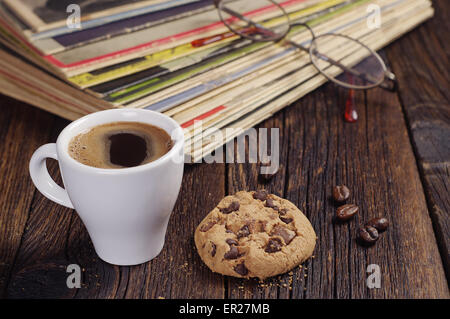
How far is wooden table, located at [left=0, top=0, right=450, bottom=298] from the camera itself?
104cm

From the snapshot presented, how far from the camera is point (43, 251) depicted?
3.65 ft

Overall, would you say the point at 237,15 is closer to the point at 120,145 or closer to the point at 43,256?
the point at 120,145

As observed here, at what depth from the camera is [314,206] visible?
1245 mm

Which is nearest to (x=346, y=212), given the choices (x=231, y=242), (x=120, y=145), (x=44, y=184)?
(x=231, y=242)

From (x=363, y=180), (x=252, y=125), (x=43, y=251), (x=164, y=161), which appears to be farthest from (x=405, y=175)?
(x=43, y=251)

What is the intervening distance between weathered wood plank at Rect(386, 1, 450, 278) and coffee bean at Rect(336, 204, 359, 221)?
0.60 feet

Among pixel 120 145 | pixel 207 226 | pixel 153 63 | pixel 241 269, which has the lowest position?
pixel 241 269

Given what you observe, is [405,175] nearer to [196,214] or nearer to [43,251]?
[196,214]

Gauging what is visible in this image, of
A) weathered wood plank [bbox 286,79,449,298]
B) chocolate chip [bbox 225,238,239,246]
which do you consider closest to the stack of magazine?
weathered wood plank [bbox 286,79,449,298]

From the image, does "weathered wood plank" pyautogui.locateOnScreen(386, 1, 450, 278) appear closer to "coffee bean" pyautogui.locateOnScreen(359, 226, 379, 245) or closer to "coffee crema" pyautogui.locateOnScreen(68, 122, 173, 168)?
"coffee bean" pyautogui.locateOnScreen(359, 226, 379, 245)

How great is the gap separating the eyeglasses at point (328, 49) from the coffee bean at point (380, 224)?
0.63 m

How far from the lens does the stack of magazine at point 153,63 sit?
4.34ft

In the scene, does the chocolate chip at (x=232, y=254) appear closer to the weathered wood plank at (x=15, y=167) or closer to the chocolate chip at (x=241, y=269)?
the chocolate chip at (x=241, y=269)

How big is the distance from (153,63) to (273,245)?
26.3 inches
